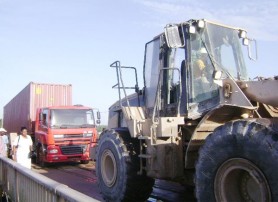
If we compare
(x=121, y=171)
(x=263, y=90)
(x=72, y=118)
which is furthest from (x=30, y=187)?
(x=72, y=118)

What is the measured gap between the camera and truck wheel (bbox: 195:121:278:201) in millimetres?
3947

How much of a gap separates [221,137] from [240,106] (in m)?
0.75

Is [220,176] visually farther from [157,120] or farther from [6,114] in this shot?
[6,114]

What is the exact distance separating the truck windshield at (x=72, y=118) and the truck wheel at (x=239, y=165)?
A: 10366 mm

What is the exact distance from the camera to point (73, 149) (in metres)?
14.4

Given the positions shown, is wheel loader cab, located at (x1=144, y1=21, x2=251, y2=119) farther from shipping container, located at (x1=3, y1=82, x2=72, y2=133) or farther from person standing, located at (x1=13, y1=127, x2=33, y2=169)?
shipping container, located at (x1=3, y1=82, x2=72, y2=133)

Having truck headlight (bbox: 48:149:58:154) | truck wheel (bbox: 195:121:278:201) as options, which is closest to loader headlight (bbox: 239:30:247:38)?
truck wheel (bbox: 195:121:278:201)

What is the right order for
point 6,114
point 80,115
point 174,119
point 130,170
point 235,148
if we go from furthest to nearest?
point 6,114
point 80,115
point 130,170
point 174,119
point 235,148

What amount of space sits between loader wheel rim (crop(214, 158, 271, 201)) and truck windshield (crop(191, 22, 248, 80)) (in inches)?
81.9

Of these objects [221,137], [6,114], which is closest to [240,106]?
[221,137]

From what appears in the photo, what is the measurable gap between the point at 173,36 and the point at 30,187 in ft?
10.2

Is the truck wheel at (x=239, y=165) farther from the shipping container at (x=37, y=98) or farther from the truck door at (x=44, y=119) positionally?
the shipping container at (x=37, y=98)

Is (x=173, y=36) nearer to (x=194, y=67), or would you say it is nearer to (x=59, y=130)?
(x=194, y=67)

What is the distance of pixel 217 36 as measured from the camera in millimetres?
6402
